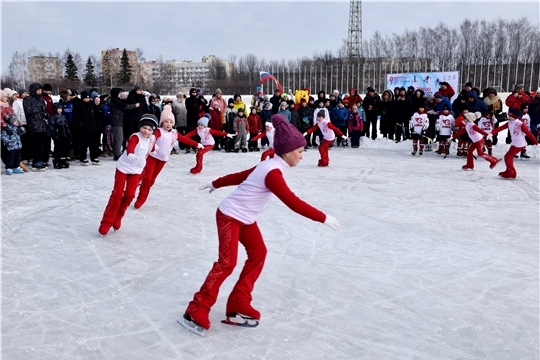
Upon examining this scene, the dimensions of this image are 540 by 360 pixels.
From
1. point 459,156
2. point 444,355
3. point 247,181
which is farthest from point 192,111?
point 444,355

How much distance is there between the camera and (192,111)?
40.5 ft

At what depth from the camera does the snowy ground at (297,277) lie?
2.78m

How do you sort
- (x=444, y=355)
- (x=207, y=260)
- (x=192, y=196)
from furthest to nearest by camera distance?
(x=192, y=196)
(x=207, y=260)
(x=444, y=355)

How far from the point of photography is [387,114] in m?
13.4

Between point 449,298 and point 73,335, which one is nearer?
point 73,335

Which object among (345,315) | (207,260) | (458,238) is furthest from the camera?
(458,238)

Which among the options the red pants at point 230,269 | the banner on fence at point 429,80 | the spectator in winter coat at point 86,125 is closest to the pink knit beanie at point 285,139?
the red pants at point 230,269

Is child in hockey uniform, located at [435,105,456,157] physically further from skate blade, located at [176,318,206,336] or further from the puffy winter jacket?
skate blade, located at [176,318,206,336]

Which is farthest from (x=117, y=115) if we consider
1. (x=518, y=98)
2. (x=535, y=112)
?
(x=535, y=112)

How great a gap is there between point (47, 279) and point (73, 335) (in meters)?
1.13

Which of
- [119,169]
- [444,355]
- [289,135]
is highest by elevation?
[289,135]

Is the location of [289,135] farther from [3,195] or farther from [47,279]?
[3,195]

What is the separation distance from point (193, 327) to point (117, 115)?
8359 mm

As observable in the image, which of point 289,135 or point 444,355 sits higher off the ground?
point 289,135
